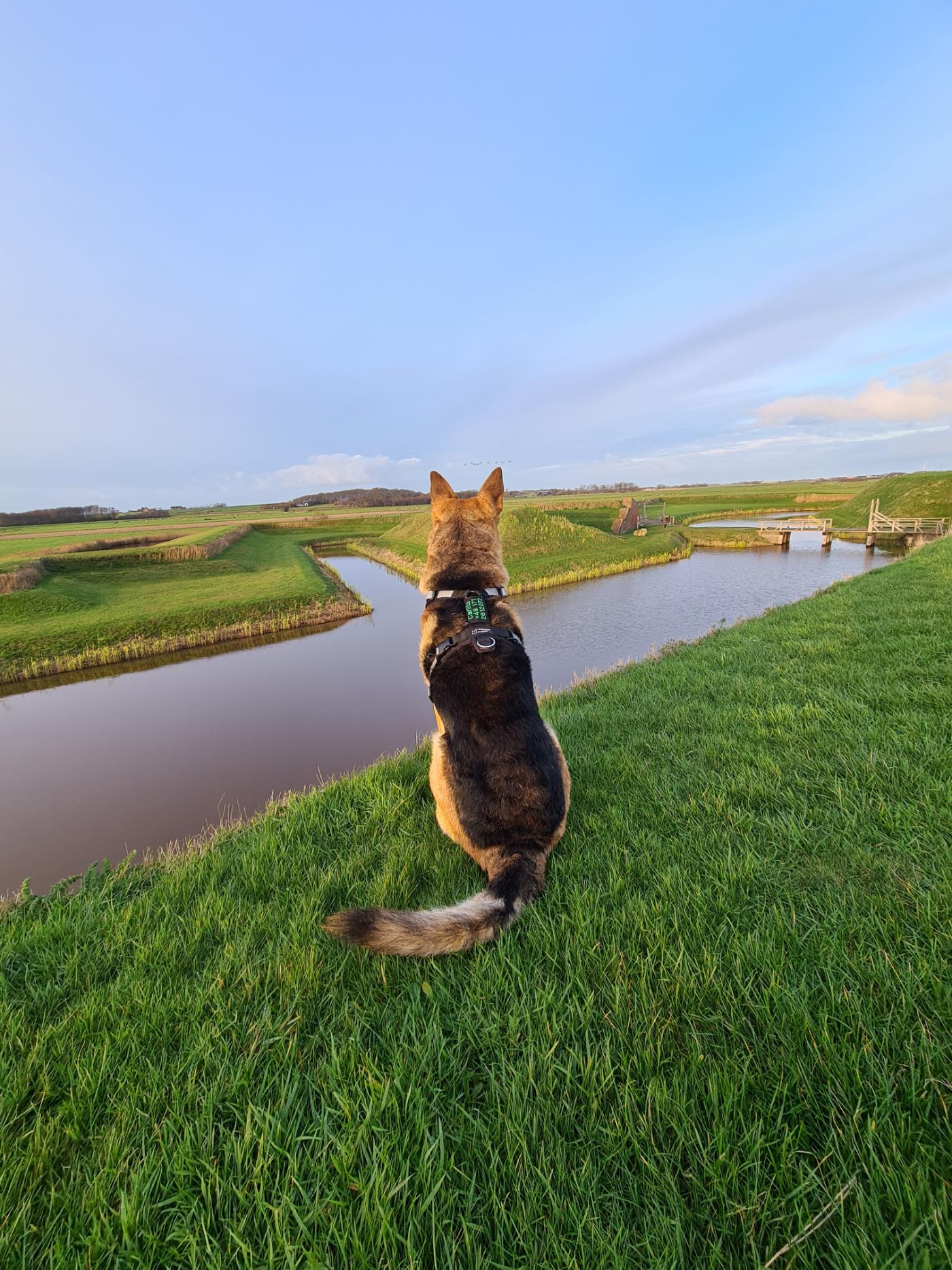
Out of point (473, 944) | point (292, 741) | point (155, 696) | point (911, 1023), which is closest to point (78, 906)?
point (473, 944)

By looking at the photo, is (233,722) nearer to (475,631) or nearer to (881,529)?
(475,631)

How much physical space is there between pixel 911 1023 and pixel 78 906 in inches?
175

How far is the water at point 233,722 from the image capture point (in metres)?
6.61

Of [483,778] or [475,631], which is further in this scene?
[475,631]

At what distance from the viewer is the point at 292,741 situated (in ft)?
29.5

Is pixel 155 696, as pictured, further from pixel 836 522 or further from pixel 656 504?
pixel 656 504

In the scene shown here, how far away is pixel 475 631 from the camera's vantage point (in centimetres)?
314

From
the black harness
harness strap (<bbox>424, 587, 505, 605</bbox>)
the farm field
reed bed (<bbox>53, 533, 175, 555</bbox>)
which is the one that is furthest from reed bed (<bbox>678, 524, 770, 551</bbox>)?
reed bed (<bbox>53, 533, 175, 555</bbox>)

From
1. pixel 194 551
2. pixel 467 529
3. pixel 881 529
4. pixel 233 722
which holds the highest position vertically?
pixel 194 551

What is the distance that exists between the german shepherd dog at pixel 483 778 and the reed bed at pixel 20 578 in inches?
887

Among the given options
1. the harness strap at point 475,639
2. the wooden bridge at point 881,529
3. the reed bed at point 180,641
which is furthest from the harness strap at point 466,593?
the wooden bridge at point 881,529

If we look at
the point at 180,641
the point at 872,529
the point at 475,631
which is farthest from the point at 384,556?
the point at 475,631

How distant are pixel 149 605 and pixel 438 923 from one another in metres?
21.7

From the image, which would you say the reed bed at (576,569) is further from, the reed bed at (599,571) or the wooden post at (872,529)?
the wooden post at (872,529)
